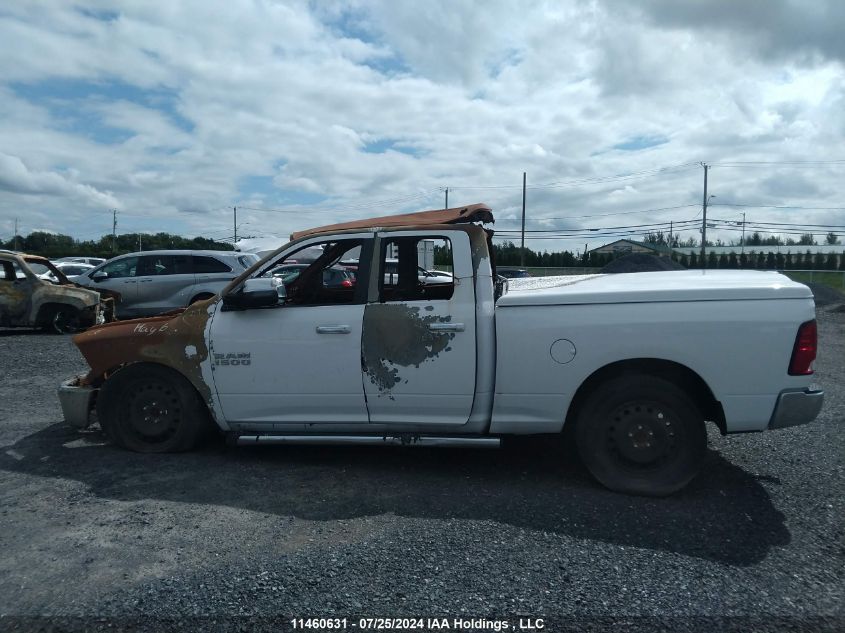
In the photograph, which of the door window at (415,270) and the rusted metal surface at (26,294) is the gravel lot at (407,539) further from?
the rusted metal surface at (26,294)

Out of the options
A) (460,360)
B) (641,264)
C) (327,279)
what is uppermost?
(641,264)

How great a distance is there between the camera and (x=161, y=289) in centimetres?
1488

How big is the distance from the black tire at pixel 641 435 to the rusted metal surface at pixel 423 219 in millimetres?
1539

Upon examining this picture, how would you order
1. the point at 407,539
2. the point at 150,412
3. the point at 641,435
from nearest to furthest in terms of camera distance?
the point at 407,539
the point at 641,435
the point at 150,412

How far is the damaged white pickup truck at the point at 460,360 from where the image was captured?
14.5 feet

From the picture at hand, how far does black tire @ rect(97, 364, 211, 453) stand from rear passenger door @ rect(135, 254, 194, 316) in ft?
32.2

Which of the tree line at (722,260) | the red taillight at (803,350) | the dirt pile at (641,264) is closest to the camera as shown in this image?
the red taillight at (803,350)

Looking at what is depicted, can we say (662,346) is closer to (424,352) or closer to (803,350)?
(803,350)

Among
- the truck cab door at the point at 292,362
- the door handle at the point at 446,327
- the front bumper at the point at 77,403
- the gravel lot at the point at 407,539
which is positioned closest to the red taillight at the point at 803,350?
the gravel lot at the point at 407,539

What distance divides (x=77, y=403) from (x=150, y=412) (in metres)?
0.64

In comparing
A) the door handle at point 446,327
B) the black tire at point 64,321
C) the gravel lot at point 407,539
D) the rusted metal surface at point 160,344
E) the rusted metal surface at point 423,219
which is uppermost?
the rusted metal surface at point 423,219

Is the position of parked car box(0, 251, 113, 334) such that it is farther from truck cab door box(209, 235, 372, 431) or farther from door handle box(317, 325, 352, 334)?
door handle box(317, 325, 352, 334)

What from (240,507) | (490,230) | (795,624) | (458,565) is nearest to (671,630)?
(795,624)

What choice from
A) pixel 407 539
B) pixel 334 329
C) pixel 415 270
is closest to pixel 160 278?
pixel 415 270
